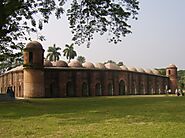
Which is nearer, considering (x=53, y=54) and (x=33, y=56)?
(x=33, y=56)

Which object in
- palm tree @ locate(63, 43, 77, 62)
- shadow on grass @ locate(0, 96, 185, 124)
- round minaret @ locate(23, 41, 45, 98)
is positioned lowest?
shadow on grass @ locate(0, 96, 185, 124)

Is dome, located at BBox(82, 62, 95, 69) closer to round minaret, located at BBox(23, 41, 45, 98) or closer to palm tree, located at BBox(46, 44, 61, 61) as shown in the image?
round minaret, located at BBox(23, 41, 45, 98)

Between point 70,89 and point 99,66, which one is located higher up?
point 99,66

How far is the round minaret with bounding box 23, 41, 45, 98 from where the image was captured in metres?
42.2

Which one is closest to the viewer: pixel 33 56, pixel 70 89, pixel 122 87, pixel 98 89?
pixel 33 56

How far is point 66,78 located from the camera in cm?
4822

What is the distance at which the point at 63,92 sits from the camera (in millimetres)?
47938

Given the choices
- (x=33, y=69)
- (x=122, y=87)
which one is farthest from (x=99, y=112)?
(x=122, y=87)

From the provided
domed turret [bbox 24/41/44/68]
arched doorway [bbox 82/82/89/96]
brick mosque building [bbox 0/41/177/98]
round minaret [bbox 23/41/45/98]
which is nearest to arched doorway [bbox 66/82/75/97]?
brick mosque building [bbox 0/41/177/98]

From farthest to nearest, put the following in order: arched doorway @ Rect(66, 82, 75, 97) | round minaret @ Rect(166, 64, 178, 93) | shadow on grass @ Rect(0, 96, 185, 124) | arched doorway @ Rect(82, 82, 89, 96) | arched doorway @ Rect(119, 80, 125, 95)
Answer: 1. round minaret @ Rect(166, 64, 178, 93)
2. arched doorway @ Rect(119, 80, 125, 95)
3. arched doorway @ Rect(82, 82, 89, 96)
4. arched doorway @ Rect(66, 82, 75, 97)
5. shadow on grass @ Rect(0, 96, 185, 124)

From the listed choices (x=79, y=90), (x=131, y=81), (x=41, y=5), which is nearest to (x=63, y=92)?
(x=79, y=90)

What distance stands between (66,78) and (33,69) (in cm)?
705

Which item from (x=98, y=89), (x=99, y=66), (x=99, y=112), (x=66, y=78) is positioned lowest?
(x=99, y=112)

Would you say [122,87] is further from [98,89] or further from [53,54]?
[53,54]
